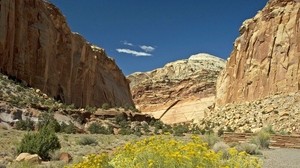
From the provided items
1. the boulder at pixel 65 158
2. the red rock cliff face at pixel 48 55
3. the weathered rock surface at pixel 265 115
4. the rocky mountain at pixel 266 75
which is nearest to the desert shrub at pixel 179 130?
the weathered rock surface at pixel 265 115

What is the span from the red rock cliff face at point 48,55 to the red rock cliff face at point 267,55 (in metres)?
19.9

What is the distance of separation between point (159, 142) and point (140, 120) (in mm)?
35157

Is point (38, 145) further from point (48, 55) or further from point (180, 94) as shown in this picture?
point (180, 94)

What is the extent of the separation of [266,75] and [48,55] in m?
24.6

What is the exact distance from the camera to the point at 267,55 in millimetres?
44281

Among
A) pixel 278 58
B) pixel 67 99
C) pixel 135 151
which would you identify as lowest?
pixel 135 151

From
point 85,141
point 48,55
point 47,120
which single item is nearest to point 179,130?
point 47,120

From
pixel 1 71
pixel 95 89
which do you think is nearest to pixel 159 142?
pixel 1 71

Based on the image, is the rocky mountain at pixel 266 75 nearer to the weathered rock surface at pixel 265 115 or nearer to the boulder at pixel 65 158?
the weathered rock surface at pixel 265 115

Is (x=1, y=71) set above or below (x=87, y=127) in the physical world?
above

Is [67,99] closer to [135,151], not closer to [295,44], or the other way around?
[295,44]

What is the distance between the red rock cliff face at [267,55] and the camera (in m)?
40.9

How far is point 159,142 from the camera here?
6578 mm

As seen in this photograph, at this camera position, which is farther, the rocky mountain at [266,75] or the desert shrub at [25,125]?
the rocky mountain at [266,75]
